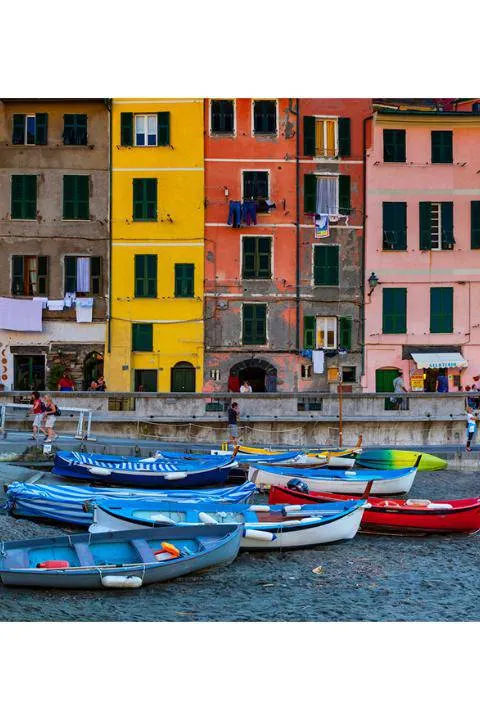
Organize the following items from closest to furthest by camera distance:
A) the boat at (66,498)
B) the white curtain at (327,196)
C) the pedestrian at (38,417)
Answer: the boat at (66,498)
the pedestrian at (38,417)
the white curtain at (327,196)

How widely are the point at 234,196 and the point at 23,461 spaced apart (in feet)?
33.8

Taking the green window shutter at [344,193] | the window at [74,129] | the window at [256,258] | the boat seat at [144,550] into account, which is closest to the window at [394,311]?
the green window shutter at [344,193]

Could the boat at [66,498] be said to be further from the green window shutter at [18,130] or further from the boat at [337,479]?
the green window shutter at [18,130]

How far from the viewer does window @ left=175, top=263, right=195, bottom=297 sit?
2352cm

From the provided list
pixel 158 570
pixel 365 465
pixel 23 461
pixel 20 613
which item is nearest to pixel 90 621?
pixel 20 613

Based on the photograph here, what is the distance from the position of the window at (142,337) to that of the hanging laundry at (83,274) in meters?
1.56

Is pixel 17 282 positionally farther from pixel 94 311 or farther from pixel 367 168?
pixel 367 168

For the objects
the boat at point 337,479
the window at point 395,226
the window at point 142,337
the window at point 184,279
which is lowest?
the boat at point 337,479

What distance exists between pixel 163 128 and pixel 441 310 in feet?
27.5

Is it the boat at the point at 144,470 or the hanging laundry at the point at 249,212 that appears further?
the hanging laundry at the point at 249,212

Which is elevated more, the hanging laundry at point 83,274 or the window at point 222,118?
the window at point 222,118

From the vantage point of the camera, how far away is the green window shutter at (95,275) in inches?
914

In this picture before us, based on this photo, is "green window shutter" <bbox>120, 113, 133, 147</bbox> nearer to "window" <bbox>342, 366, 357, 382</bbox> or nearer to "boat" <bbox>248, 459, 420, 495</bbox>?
"window" <bbox>342, 366, 357, 382</bbox>

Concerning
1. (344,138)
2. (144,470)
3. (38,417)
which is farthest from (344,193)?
(144,470)
